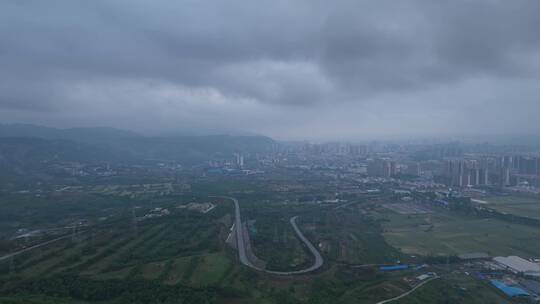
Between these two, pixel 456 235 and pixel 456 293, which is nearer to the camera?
pixel 456 293

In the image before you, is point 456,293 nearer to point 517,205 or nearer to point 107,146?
point 517,205

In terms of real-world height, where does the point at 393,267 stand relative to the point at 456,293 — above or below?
above

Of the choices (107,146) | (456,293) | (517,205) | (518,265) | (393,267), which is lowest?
(456,293)

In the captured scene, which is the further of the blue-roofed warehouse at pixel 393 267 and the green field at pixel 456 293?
the blue-roofed warehouse at pixel 393 267

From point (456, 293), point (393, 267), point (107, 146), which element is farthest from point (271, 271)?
point (107, 146)

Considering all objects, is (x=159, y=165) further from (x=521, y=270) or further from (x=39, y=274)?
(x=521, y=270)

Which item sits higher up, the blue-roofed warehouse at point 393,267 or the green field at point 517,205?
the green field at point 517,205

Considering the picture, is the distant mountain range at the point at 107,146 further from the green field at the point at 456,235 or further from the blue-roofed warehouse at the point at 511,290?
the blue-roofed warehouse at the point at 511,290

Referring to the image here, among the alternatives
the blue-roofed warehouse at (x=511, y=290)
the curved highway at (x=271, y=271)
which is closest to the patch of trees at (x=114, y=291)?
the curved highway at (x=271, y=271)
